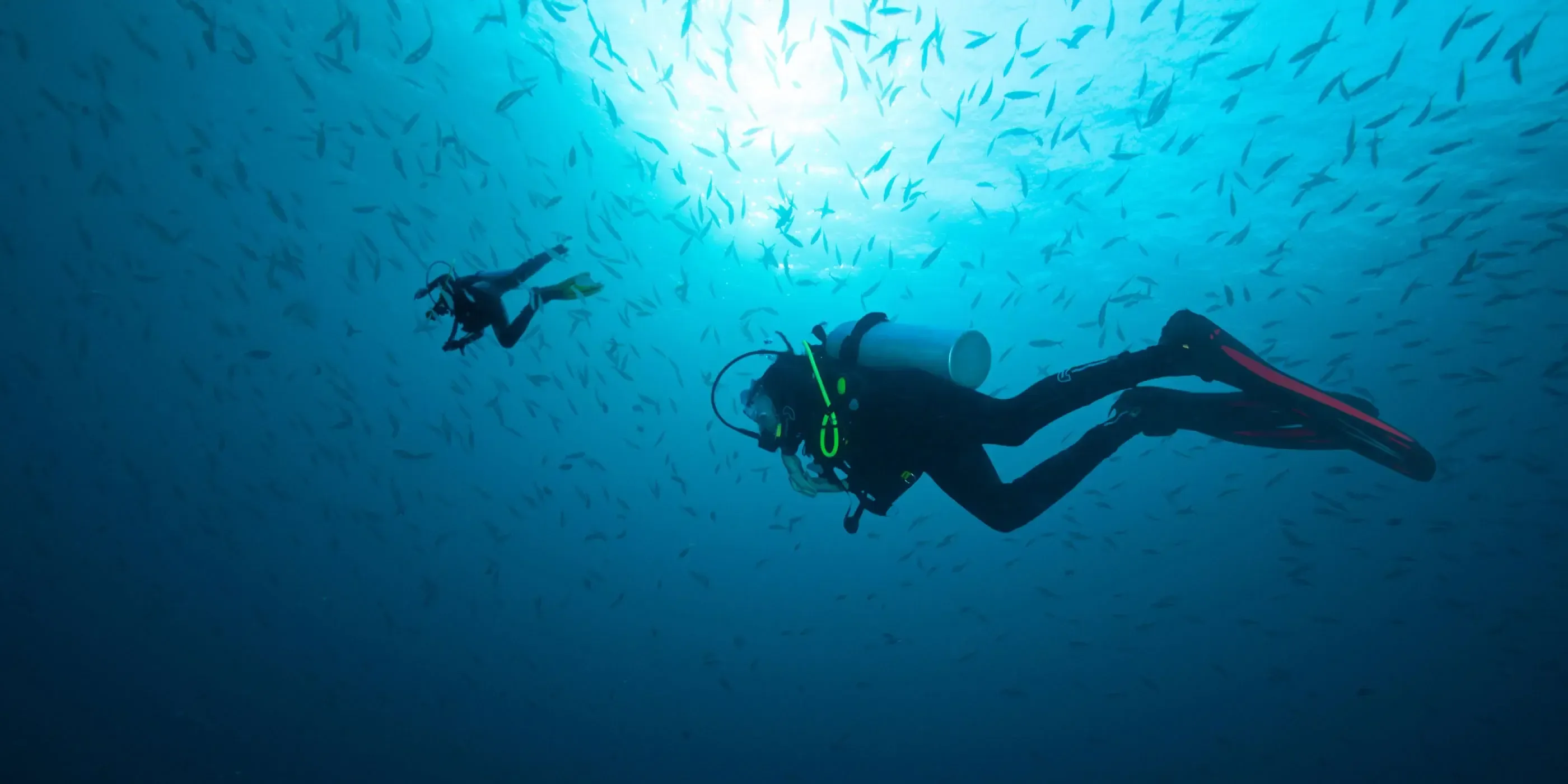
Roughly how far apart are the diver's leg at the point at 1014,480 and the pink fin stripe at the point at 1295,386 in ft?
2.52

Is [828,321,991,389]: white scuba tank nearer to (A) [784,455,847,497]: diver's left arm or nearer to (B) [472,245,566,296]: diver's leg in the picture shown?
(A) [784,455,847,497]: diver's left arm

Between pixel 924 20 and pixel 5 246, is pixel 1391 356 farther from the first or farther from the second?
pixel 5 246

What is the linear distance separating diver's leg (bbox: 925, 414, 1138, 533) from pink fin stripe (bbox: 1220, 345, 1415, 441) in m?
0.77

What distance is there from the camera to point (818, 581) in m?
33.2

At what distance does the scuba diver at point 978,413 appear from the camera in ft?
13.2

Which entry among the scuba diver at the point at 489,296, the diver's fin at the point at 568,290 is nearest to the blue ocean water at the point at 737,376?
the diver's fin at the point at 568,290

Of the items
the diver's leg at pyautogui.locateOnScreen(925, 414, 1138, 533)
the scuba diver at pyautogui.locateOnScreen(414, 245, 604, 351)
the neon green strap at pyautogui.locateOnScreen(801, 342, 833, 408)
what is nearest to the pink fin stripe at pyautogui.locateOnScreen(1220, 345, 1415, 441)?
the diver's leg at pyautogui.locateOnScreen(925, 414, 1138, 533)

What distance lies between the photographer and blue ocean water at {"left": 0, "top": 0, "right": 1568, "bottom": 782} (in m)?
11.7

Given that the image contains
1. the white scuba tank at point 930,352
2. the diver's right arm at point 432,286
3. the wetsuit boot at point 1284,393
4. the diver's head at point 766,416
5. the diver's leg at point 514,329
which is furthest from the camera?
the diver's head at point 766,416

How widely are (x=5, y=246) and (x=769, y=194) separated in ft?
75.8

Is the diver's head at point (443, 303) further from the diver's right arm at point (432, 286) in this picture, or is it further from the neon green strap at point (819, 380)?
the neon green strap at point (819, 380)

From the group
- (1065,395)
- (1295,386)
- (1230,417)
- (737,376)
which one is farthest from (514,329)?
(737,376)

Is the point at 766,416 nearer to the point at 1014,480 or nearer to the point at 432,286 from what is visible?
the point at 1014,480

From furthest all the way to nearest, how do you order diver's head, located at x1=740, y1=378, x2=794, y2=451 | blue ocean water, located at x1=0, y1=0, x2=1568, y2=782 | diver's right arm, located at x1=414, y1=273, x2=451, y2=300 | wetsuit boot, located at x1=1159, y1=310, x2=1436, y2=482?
blue ocean water, located at x1=0, y1=0, x2=1568, y2=782
diver's head, located at x1=740, y1=378, x2=794, y2=451
diver's right arm, located at x1=414, y1=273, x2=451, y2=300
wetsuit boot, located at x1=1159, y1=310, x2=1436, y2=482
